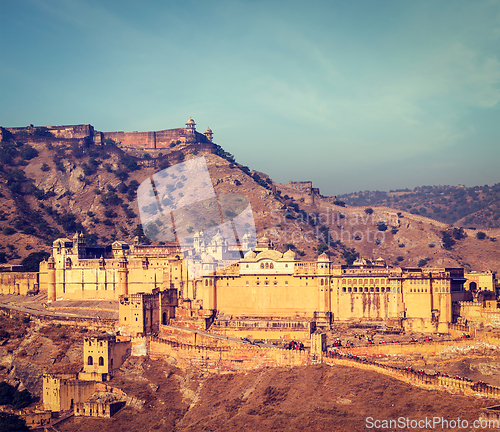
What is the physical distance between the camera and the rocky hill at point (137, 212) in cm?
→ 10119

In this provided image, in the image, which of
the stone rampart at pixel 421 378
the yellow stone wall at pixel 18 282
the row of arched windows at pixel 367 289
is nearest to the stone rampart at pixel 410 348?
the stone rampart at pixel 421 378

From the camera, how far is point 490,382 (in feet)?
158

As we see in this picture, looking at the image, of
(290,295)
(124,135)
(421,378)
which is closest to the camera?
(421,378)

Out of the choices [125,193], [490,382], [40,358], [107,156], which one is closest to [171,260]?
[40,358]

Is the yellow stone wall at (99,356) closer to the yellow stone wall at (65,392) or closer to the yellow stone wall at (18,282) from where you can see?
the yellow stone wall at (65,392)

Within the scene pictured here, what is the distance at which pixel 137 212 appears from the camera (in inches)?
4333

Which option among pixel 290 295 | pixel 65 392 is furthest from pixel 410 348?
pixel 65 392

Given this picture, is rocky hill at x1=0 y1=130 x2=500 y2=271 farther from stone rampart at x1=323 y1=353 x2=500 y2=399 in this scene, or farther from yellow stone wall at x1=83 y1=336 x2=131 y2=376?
stone rampart at x1=323 y1=353 x2=500 y2=399

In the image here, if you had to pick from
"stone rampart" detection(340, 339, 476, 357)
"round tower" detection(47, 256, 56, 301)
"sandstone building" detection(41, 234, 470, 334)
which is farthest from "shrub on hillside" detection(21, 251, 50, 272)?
"stone rampart" detection(340, 339, 476, 357)

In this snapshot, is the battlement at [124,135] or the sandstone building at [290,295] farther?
the battlement at [124,135]

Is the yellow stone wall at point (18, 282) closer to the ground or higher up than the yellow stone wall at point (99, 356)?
higher up

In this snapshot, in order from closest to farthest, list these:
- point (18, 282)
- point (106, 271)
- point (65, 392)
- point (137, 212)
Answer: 1. point (65, 392)
2. point (106, 271)
3. point (18, 282)
4. point (137, 212)

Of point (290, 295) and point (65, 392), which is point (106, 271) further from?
point (290, 295)

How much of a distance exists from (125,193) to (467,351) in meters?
73.9
